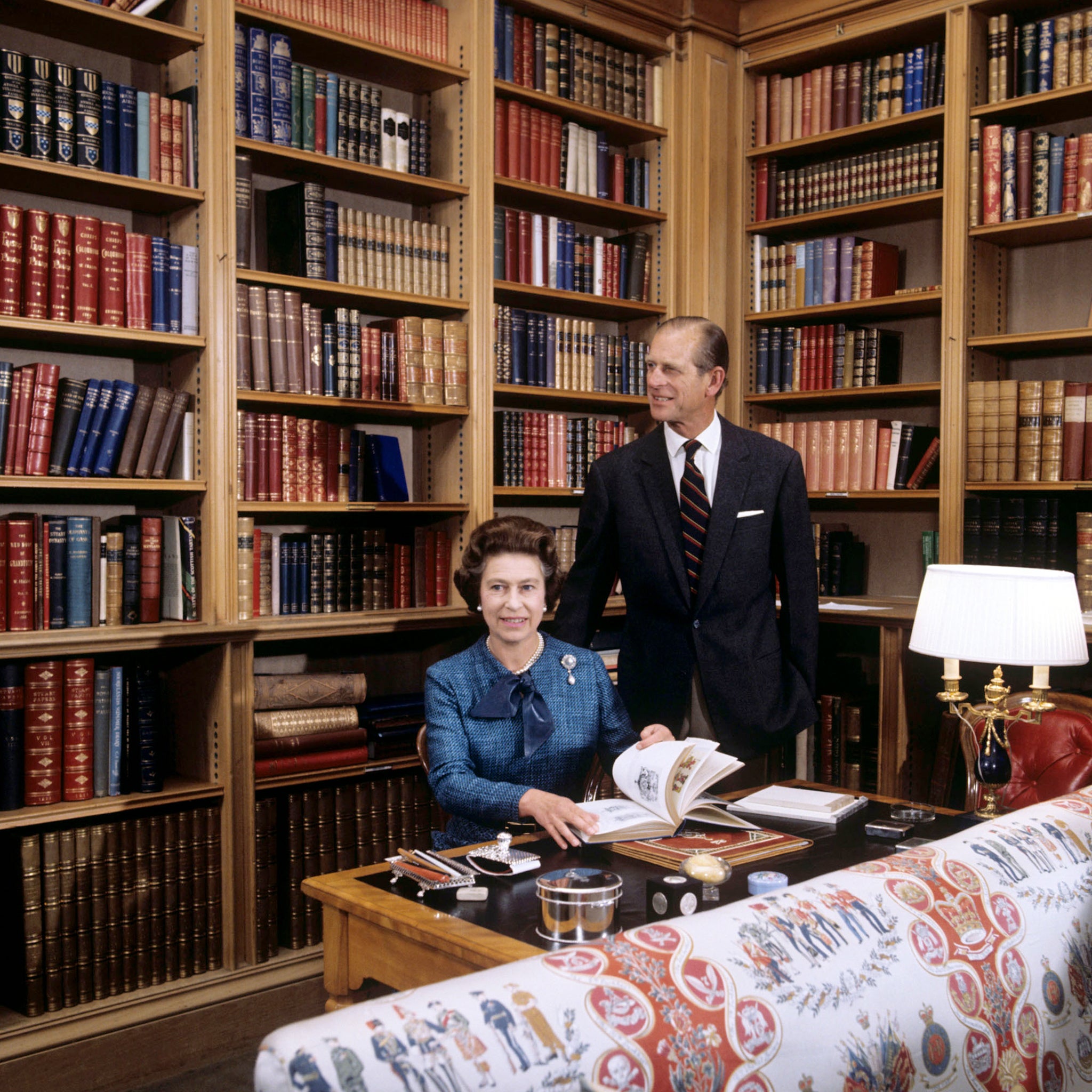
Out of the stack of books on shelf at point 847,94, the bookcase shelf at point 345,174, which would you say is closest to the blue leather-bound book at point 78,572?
the bookcase shelf at point 345,174

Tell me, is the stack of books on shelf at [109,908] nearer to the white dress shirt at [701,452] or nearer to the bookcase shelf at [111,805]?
the bookcase shelf at [111,805]

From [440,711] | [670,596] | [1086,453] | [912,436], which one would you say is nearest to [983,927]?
[440,711]

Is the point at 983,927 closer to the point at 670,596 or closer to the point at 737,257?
the point at 670,596

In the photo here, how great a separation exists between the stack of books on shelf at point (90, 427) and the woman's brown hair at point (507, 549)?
3.22ft

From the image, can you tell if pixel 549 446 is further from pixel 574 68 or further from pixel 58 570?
pixel 58 570

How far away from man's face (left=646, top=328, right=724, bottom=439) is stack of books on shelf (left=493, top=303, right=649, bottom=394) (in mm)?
806

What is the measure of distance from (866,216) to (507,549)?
2.42m

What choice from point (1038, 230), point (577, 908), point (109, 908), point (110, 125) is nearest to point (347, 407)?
point (110, 125)

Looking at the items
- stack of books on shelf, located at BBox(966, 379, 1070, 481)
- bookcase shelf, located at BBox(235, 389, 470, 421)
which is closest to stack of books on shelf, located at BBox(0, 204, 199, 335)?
bookcase shelf, located at BBox(235, 389, 470, 421)

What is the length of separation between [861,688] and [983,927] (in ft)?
8.45

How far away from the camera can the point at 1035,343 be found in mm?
3680

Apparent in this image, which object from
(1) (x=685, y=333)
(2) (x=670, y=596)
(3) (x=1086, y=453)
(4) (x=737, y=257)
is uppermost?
(4) (x=737, y=257)

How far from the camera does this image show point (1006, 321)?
3.96 meters

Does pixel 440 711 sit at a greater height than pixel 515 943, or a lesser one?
greater
